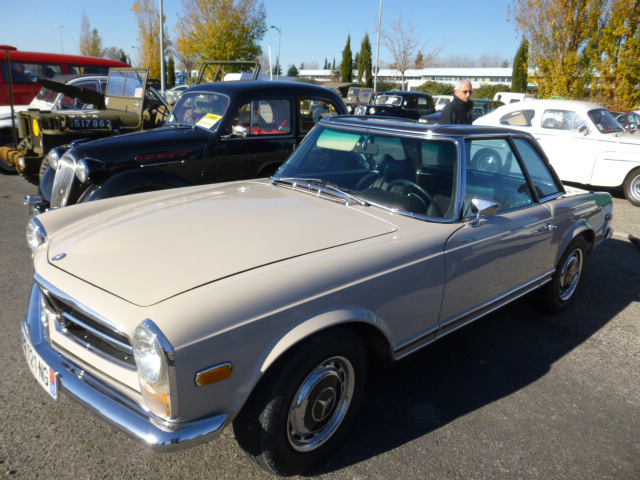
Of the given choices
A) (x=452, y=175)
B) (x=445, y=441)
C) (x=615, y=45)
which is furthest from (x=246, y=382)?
(x=615, y=45)

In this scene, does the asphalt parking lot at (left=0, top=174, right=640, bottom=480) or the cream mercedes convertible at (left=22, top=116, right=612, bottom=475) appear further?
the asphalt parking lot at (left=0, top=174, right=640, bottom=480)

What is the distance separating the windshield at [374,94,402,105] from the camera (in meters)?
17.3

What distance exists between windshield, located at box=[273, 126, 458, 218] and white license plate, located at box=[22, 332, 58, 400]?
1868mm

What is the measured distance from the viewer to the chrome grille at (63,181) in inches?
195

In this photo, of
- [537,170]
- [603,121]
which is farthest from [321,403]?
[603,121]

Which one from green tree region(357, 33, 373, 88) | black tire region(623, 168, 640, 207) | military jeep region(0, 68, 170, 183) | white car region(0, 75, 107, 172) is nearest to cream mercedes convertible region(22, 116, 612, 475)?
military jeep region(0, 68, 170, 183)

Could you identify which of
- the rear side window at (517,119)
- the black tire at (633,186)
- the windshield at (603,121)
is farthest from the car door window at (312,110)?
the black tire at (633,186)

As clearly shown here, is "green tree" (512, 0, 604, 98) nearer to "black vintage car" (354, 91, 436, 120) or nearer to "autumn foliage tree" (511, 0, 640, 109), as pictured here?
"autumn foliage tree" (511, 0, 640, 109)

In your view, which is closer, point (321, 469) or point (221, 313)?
point (221, 313)

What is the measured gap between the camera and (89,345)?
2.14 meters

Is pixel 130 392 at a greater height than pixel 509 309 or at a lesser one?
greater

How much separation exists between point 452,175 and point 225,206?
1.38 meters

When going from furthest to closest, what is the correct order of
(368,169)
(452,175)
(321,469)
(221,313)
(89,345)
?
(368,169), (452,175), (321,469), (89,345), (221,313)

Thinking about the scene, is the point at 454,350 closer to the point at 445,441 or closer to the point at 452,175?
the point at 445,441
